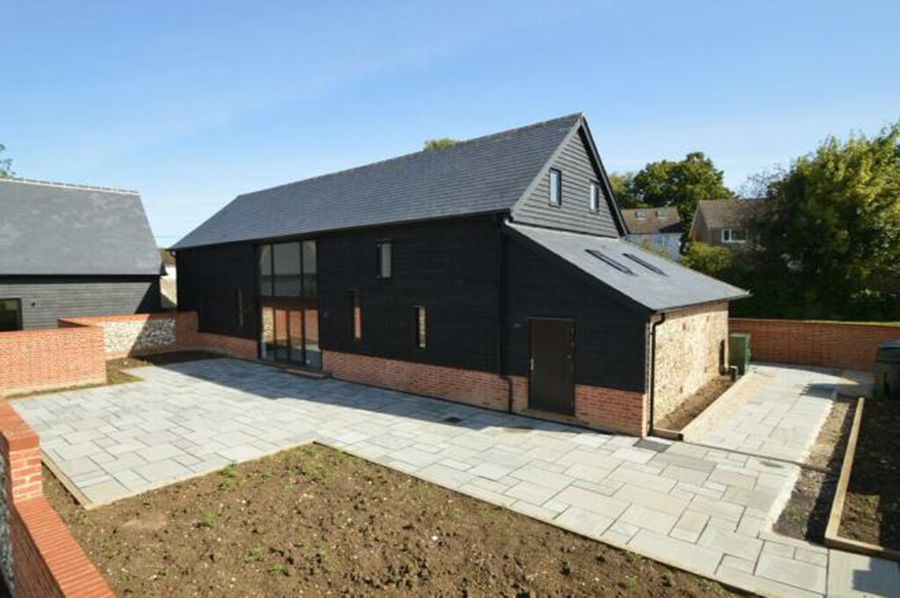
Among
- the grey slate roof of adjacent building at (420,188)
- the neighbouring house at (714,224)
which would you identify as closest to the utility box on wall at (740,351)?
the grey slate roof of adjacent building at (420,188)

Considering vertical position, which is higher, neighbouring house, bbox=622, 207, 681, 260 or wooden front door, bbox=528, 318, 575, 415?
neighbouring house, bbox=622, 207, 681, 260

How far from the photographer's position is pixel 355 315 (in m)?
15.9

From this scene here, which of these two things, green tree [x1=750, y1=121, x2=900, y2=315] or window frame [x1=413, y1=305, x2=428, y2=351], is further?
green tree [x1=750, y1=121, x2=900, y2=315]

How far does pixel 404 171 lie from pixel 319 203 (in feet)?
13.0

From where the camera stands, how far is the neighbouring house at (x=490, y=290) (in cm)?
1069

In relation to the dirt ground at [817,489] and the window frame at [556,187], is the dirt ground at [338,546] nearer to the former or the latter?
the dirt ground at [817,489]

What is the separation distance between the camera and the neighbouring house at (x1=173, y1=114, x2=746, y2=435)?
35.1 ft

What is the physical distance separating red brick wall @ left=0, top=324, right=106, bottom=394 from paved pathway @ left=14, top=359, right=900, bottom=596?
1223mm

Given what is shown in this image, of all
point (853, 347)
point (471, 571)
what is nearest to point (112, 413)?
point (471, 571)

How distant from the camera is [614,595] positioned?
5.00 m

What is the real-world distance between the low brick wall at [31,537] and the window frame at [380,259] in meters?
9.29

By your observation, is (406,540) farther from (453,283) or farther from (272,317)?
(272,317)

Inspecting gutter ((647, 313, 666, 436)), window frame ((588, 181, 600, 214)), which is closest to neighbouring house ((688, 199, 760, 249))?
window frame ((588, 181, 600, 214))

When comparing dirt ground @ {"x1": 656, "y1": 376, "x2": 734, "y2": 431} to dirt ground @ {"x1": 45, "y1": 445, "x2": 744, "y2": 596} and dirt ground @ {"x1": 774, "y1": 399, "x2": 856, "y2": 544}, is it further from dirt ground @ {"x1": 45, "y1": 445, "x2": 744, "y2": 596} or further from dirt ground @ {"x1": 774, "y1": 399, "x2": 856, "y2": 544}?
dirt ground @ {"x1": 45, "y1": 445, "x2": 744, "y2": 596}
